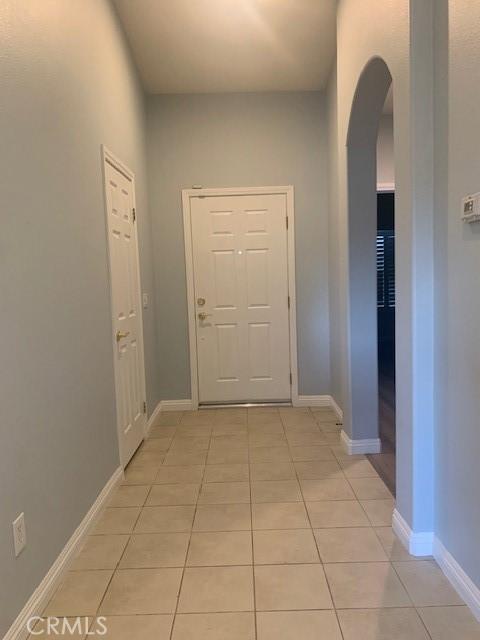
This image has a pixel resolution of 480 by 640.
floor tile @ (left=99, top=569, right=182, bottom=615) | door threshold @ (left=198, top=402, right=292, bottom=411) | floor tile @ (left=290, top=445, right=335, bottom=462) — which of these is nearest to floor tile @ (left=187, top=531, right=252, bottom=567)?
floor tile @ (left=99, top=569, right=182, bottom=615)

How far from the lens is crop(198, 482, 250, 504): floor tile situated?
247 cm

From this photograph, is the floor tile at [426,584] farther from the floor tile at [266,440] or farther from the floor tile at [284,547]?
the floor tile at [266,440]

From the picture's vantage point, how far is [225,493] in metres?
2.55

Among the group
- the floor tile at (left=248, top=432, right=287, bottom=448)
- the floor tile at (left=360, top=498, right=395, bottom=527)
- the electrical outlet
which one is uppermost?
the electrical outlet

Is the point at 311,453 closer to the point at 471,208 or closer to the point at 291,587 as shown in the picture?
the point at 291,587

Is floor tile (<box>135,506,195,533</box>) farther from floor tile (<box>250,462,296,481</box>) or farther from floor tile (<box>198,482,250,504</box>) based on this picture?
floor tile (<box>250,462,296,481</box>)

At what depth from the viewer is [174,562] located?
1.94 m

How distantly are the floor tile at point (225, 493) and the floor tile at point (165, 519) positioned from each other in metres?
0.13

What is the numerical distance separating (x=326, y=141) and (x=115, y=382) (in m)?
2.81

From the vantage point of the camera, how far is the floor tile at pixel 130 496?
2490mm

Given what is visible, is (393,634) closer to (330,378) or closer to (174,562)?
Answer: (174,562)

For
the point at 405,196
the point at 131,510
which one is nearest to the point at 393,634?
the point at 131,510

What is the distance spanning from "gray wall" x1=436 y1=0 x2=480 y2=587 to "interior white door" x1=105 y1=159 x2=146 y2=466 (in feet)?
6.14

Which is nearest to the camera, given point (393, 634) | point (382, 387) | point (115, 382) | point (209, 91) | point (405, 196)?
point (393, 634)
